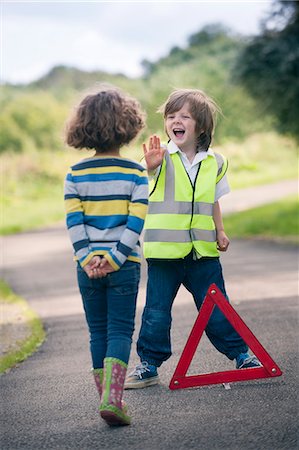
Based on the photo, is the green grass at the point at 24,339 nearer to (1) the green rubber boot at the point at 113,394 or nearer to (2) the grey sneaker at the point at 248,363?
(2) the grey sneaker at the point at 248,363

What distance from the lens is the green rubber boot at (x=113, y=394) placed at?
494 cm

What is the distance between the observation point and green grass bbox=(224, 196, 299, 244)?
1847 centimetres

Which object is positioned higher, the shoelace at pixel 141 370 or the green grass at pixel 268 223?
the shoelace at pixel 141 370

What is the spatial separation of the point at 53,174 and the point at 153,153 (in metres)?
A: 31.1

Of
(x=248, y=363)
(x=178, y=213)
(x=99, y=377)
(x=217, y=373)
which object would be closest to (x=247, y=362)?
(x=248, y=363)

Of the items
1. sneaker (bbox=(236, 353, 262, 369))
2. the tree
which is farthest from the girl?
the tree

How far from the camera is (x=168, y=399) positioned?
5633mm

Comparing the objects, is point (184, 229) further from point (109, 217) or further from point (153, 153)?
point (109, 217)

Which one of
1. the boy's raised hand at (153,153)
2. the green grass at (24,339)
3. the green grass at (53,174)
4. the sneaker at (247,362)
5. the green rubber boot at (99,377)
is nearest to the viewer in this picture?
the green rubber boot at (99,377)

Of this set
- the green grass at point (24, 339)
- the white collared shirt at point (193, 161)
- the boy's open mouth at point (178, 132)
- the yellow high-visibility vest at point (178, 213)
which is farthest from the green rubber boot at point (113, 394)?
the green grass at point (24, 339)

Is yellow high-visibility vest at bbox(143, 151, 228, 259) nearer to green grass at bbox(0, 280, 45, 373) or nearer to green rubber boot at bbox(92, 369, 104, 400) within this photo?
green rubber boot at bbox(92, 369, 104, 400)

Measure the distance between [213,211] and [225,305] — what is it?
60 centimetres

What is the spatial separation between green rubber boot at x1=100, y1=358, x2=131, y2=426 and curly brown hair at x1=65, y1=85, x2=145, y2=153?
1.10 m

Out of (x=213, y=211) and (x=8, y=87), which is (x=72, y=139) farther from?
(x=8, y=87)
